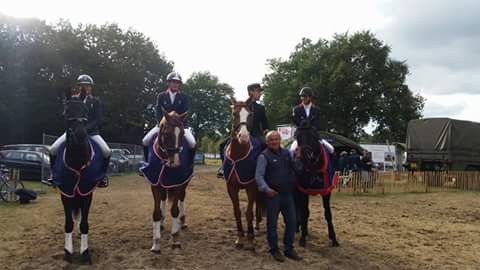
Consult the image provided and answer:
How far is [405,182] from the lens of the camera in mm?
22125

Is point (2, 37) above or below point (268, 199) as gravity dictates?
above

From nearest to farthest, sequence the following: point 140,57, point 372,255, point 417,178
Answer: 1. point 372,255
2. point 417,178
3. point 140,57

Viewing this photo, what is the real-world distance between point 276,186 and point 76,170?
337 cm

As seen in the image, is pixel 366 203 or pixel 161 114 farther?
pixel 366 203

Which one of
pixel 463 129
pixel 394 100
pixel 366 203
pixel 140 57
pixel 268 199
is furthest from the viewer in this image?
pixel 140 57

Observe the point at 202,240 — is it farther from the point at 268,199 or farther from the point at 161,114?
the point at 161,114

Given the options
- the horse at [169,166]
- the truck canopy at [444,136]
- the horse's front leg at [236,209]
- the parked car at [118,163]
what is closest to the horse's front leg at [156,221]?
the horse at [169,166]

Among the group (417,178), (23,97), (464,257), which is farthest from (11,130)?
(464,257)

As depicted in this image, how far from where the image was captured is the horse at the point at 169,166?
24.3 feet

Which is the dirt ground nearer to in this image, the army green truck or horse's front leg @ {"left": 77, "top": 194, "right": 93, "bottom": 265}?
horse's front leg @ {"left": 77, "top": 194, "right": 93, "bottom": 265}

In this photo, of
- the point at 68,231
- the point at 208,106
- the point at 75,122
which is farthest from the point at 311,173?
the point at 208,106

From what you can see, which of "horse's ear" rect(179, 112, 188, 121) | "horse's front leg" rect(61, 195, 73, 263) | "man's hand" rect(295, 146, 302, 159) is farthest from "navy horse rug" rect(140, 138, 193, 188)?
"man's hand" rect(295, 146, 302, 159)

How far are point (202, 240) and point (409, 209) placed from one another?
30.4 feet

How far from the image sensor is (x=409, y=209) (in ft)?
49.8
